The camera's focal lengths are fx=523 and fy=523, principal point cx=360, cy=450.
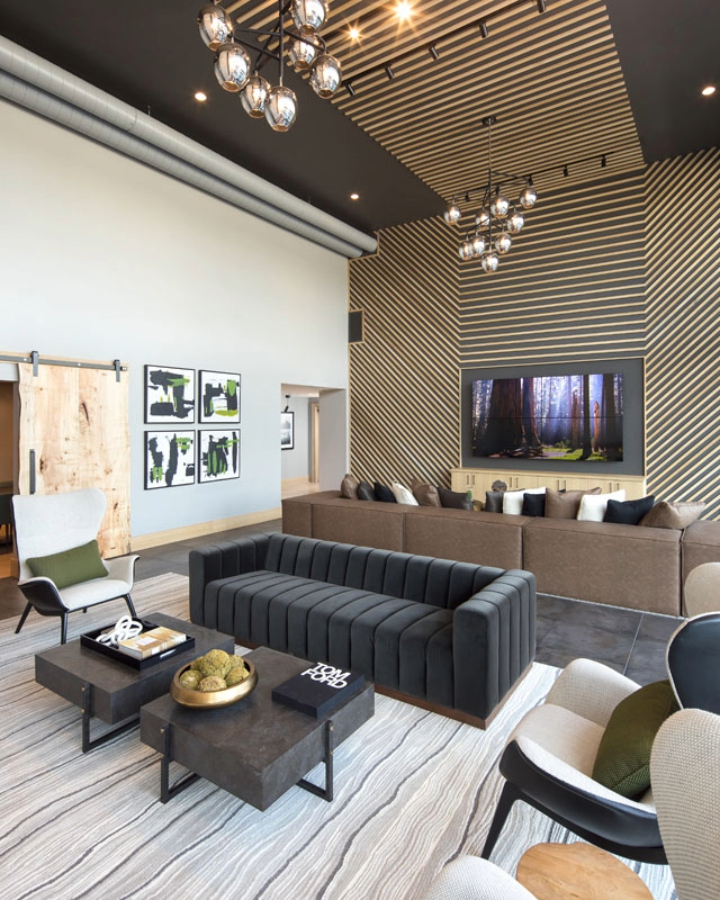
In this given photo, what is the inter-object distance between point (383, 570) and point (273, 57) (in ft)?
10.0

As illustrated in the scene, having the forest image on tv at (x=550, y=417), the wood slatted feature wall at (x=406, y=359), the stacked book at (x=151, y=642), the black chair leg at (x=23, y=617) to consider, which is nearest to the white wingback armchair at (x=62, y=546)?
the black chair leg at (x=23, y=617)

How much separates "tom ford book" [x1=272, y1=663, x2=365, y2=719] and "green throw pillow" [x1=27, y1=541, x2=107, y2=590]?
241cm

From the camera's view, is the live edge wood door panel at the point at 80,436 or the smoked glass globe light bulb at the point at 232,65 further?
the live edge wood door panel at the point at 80,436

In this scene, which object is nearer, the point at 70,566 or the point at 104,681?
the point at 104,681

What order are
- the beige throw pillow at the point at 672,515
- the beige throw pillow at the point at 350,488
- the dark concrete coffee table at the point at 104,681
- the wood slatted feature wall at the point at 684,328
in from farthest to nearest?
1. the wood slatted feature wall at the point at 684,328
2. the beige throw pillow at the point at 350,488
3. the beige throw pillow at the point at 672,515
4. the dark concrete coffee table at the point at 104,681

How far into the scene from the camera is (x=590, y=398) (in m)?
7.93

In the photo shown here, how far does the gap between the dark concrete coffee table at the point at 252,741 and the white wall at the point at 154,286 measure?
4791mm

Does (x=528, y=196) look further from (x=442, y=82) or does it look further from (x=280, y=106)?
(x=280, y=106)

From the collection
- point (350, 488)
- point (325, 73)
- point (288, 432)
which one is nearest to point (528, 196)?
point (325, 73)

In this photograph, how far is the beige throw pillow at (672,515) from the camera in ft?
14.4

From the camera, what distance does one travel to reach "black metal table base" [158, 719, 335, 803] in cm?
207

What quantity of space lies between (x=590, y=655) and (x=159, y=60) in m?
6.36

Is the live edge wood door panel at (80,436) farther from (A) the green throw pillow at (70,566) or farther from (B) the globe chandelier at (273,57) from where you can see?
(B) the globe chandelier at (273,57)

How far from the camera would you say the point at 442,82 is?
5.30 m
